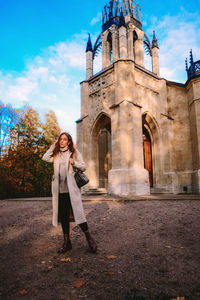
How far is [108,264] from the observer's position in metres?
2.23

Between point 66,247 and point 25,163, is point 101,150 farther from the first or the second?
point 66,247

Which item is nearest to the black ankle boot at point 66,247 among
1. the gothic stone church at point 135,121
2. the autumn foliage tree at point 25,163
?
the gothic stone church at point 135,121

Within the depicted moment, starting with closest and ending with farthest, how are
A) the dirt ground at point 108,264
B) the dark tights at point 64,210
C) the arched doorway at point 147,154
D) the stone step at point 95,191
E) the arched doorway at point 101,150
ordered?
1. the dirt ground at point 108,264
2. the dark tights at point 64,210
3. the stone step at point 95,191
4. the arched doorway at point 101,150
5. the arched doorway at point 147,154

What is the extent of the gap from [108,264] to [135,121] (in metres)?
9.68

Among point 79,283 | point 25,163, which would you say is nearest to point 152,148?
point 25,163

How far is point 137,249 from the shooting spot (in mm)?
2684

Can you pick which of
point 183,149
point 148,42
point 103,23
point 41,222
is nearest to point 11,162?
point 41,222

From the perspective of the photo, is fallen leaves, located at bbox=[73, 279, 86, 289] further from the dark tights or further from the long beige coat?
the dark tights

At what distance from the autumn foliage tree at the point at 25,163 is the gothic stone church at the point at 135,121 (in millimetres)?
5107

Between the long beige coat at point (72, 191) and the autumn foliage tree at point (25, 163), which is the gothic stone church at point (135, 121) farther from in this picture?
the long beige coat at point (72, 191)

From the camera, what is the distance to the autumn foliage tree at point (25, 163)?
1502 centimetres

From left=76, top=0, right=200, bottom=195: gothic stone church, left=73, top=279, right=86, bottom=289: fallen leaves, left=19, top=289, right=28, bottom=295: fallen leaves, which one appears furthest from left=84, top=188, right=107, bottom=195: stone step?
left=19, top=289, right=28, bottom=295: fallen leaves

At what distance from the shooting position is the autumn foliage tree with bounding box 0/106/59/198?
1502 cm

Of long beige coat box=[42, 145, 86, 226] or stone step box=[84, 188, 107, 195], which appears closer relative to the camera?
long beige coat box=[42, 145, 86, 226]
